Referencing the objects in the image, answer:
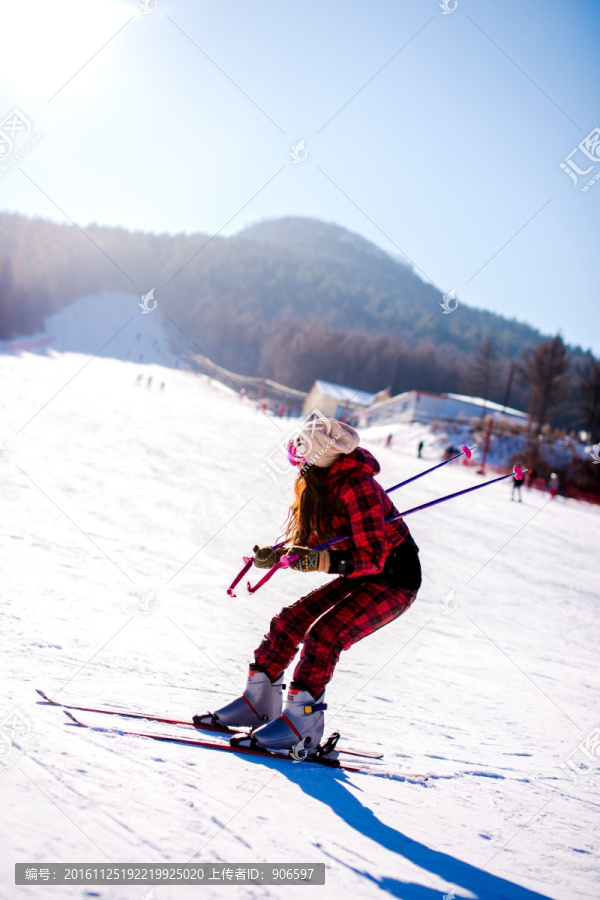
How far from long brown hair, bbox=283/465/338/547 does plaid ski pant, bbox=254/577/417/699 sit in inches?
10.3

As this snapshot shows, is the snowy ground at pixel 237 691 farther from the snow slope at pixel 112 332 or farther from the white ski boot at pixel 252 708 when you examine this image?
the snow slope at pixel 112 332

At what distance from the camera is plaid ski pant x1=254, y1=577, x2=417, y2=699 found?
8.54ft

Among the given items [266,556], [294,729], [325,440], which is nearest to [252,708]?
[294,729]

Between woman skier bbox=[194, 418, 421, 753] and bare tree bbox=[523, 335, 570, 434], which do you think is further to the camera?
bare tree bbox=[523, 335, 570, 434]

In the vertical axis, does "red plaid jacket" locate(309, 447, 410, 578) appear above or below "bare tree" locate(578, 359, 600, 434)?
below

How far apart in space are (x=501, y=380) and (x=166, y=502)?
264ft

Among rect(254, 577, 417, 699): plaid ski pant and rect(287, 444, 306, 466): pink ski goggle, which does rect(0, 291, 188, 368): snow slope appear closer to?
rect(287, 444, 306, 466): pink ski goggle

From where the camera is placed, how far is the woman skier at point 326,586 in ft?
8.35

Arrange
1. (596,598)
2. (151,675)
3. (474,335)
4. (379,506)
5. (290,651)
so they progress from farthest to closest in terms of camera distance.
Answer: (474,335) → (596,598) → (151,675) → (290,651) → (379,506)

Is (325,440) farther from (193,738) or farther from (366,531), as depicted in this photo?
(193,738)

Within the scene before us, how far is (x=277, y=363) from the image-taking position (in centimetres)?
9531

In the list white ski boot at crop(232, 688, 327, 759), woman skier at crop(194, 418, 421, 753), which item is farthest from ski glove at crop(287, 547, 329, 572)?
white ski boot at crop(232, 688, 327, 759)

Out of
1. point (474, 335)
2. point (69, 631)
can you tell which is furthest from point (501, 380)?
point (69, 631)

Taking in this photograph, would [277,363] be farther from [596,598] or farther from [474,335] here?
[596,598]
